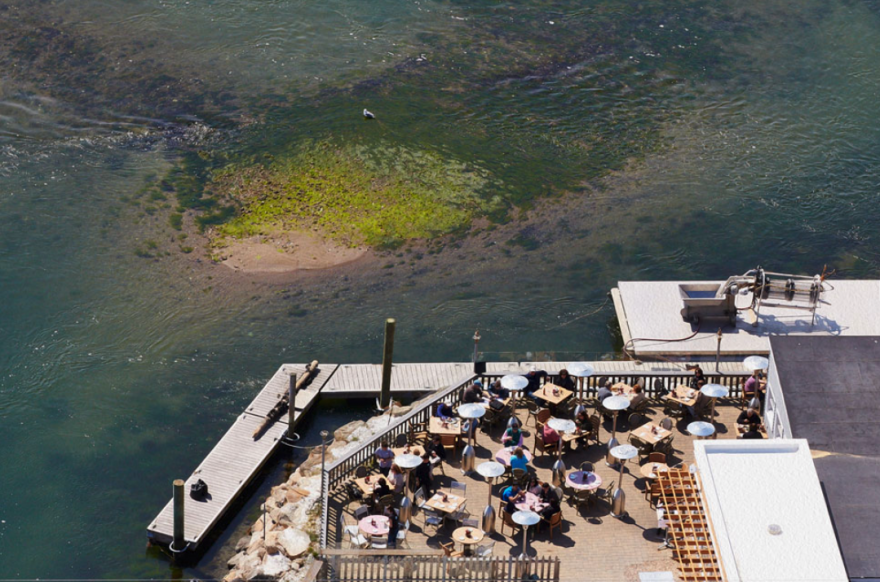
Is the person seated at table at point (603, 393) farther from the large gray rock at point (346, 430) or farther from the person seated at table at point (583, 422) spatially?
the large gray rock at point (346, 430)

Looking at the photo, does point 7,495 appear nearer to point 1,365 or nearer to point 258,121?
point 1,365

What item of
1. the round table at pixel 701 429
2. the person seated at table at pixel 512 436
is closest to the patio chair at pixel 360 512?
the person seated at table at pixel 512 436

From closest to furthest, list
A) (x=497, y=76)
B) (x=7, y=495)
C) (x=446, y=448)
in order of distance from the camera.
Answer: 1. (x=446, y=448)
2. (x=7, y=495)
3. (x=497, y=76)

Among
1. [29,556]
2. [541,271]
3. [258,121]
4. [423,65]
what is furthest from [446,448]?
[423,65]

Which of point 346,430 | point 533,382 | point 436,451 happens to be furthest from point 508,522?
point 346,430

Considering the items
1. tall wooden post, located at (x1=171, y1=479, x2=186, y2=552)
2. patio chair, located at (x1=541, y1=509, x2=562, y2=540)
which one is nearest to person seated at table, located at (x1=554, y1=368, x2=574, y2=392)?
patio chair, located at (x1=541, y1=509, x2=562, y2=540)

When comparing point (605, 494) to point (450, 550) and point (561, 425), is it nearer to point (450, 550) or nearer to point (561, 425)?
point (561, 425)
